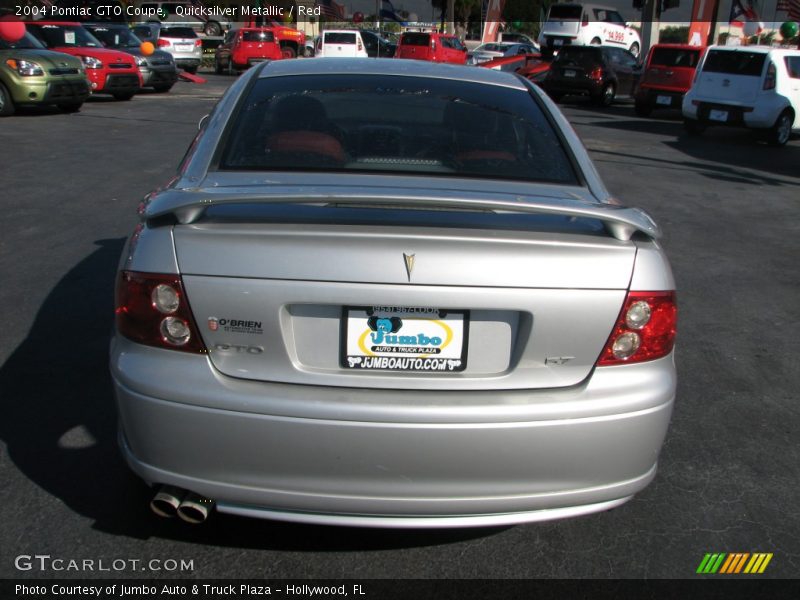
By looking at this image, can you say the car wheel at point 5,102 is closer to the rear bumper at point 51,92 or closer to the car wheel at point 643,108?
the rear bumper at point 51,92

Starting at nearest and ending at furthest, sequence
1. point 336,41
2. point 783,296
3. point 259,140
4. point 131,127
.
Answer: point 259,140
point 783,296
point 131,127
point 336,41

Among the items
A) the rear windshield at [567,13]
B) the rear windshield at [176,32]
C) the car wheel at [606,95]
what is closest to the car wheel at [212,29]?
the rear windshield at [176,32]

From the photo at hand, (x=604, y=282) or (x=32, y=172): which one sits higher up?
(x=604, y=282)

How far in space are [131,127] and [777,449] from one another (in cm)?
1349

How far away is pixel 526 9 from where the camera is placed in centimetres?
9075

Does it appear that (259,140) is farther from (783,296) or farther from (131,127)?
(131,127)

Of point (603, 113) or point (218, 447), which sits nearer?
point (218, 447)

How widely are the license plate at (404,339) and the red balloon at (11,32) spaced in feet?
52.5

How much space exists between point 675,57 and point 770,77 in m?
5.32

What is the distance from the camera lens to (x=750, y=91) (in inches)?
647

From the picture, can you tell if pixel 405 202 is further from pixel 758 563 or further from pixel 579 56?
pixel 579 56

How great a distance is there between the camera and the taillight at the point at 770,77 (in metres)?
16.3
